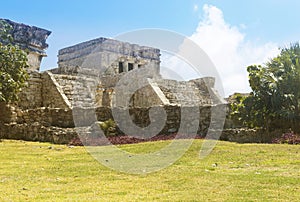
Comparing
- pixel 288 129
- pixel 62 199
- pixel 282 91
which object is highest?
pixel 282 91

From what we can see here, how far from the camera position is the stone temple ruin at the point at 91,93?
1413cm

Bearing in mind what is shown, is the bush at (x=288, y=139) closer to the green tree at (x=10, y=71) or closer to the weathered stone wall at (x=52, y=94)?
the weathered stone wall at (x=52, y=94)

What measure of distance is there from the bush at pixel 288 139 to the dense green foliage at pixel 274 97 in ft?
2.61

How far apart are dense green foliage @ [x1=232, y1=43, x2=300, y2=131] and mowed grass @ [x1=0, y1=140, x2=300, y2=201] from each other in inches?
139

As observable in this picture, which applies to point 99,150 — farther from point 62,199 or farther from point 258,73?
point 258,73

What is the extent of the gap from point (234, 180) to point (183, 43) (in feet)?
17.3

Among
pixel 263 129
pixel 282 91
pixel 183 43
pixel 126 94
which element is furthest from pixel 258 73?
pixel 126 94

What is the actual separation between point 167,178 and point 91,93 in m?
13.8

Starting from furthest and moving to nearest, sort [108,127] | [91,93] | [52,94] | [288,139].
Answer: [91,93] → [52,94] → [108,127] → [288,139]

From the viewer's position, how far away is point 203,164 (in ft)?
25.7

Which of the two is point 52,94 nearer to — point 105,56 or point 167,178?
point 167,178

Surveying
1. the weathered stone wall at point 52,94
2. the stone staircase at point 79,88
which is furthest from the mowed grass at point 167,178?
the stone staircase at point 79,88

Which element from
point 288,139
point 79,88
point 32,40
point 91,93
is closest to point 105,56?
point 32,40

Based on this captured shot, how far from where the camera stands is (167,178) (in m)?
6.25
